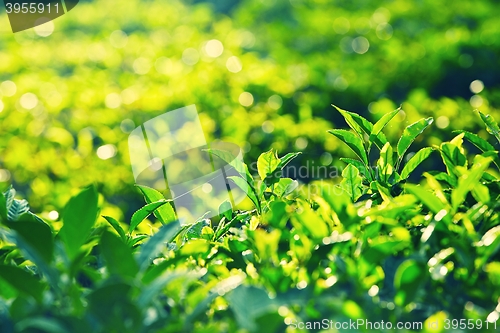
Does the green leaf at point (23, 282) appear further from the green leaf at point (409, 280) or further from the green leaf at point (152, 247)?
the green leaf at point (409, 280)

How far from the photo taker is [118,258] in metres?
1.24

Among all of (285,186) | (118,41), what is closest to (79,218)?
(285,186)

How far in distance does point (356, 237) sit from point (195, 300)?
458 mm

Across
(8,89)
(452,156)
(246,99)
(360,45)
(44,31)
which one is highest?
(452,156)

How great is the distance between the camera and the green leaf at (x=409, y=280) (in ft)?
3.83

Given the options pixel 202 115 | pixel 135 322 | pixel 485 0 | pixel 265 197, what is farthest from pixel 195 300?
pixel 485 0

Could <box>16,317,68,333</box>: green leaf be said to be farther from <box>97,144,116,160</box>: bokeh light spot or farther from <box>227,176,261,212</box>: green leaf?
<box>97,144,116,160</box>: bokeh light spot

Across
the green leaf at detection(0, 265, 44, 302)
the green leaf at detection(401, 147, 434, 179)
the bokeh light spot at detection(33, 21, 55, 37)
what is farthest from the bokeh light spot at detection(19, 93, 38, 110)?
the bokeh light spot at detection(33, 21, 55, 37)

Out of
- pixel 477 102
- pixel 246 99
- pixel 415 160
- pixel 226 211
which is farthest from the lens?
pixel 246 99

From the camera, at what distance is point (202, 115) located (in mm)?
5012

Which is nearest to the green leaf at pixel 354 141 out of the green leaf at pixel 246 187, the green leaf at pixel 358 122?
the green leaf at pixel 358 122

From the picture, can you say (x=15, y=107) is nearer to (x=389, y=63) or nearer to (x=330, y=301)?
(x=389, y=63)

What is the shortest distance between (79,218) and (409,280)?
28.4 inches

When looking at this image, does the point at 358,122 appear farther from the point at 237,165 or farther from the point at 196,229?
the point at 196,229
